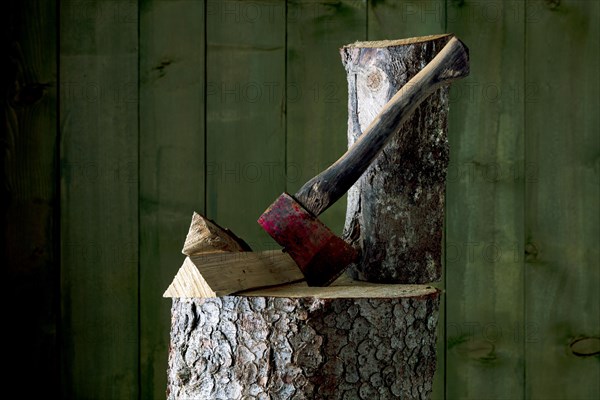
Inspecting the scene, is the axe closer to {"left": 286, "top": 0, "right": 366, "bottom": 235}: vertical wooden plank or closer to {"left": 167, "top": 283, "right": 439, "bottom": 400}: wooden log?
{"left": 167, "top": 283, "right": 439, "bottom": 400}: wooden log

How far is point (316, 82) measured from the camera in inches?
70.8

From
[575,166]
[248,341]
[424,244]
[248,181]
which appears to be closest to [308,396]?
[248,341]

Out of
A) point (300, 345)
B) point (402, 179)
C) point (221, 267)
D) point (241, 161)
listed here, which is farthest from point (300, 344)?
point (241, 161)

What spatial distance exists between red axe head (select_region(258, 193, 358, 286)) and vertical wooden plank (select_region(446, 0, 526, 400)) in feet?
2.10

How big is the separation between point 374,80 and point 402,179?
0.59 ft

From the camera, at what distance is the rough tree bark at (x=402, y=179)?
1325 mm

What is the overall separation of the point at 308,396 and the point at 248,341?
113 millimetres

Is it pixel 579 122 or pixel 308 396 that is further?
pixel 579 122

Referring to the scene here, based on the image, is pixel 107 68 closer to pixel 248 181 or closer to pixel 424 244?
pixel 248 181

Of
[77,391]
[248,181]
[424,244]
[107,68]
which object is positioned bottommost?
[77,391]

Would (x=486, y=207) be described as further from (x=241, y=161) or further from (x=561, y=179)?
(x=241, y=161)

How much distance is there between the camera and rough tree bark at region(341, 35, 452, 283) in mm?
1325

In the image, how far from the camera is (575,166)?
182cm

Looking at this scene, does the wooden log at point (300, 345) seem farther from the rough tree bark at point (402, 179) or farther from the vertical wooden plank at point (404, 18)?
the vertical wooden plank at point (404, 18)
